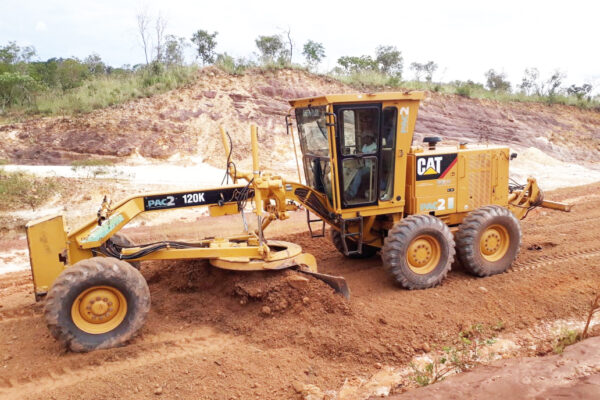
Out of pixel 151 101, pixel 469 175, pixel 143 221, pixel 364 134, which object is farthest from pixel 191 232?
pixel 151 101

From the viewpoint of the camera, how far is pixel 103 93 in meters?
16.6

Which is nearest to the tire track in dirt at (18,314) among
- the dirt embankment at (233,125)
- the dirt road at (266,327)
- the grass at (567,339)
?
the dirt road at (266,327)

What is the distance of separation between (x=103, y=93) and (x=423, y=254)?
13864 mm

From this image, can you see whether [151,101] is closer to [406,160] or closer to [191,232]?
[191,232]

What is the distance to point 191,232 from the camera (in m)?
9.30

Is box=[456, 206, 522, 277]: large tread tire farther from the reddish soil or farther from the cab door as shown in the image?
the reddish soil

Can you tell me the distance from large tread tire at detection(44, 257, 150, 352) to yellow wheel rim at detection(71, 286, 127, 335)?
43 mm

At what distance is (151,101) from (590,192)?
13242 millimetres

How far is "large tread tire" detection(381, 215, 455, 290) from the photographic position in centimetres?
592

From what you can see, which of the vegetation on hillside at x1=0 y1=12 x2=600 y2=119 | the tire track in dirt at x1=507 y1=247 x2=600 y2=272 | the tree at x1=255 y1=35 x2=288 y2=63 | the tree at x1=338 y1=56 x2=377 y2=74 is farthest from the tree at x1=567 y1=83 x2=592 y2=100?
the tire track in dirt at x1=507 y1=247 x2=600 y2=272

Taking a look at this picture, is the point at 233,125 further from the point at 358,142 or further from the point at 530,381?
the point at 530,381

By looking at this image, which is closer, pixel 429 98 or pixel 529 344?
pixel 529 344

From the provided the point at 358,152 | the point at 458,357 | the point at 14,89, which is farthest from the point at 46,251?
the point at 14,89

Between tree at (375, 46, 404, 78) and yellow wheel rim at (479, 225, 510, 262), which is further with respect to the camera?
tree at (375, 46, 404, 78)
